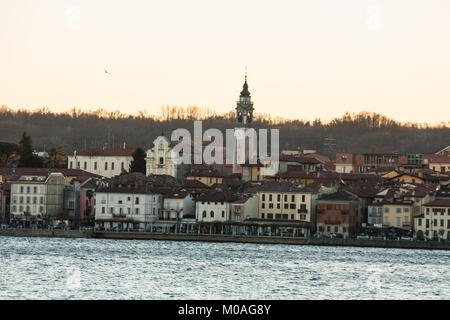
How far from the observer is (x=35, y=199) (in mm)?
80250

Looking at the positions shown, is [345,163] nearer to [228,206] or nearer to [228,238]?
[228,206]

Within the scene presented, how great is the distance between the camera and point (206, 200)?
74250 millimetres

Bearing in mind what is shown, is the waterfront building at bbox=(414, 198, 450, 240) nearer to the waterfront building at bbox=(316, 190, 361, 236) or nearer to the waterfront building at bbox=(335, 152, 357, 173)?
the waterfront building at bbox=(316, 190, 361, 236)

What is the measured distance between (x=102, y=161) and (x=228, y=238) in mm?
41433

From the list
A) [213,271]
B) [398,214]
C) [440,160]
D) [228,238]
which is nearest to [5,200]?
[228,238]

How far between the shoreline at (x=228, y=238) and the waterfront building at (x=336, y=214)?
3.34m

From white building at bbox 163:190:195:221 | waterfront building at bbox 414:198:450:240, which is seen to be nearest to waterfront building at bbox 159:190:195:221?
white building at bbox 163:190:195:221

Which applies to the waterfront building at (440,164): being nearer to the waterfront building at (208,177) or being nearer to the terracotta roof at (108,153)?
the waterfront building at (208,177)

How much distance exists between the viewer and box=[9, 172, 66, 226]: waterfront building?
262ft

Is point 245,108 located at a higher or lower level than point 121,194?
higher

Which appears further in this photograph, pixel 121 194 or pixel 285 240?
pixel 121 194
